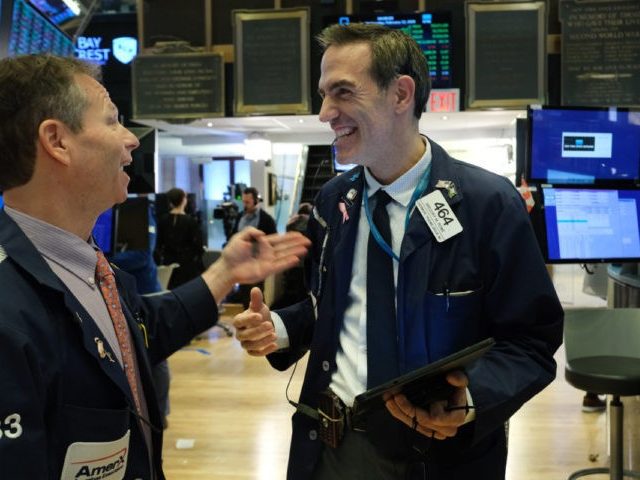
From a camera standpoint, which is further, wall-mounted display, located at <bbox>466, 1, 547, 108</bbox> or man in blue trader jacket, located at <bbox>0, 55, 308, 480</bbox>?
wall-mounted display, located at <bbox>466, 1, 547, 108</bbox>

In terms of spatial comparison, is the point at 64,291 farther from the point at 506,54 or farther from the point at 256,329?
the point at 506,54

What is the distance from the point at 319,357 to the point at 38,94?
91cm

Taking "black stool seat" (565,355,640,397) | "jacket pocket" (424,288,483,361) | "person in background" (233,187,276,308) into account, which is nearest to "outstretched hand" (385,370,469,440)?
"jacket pocket" (424,288,483,361)

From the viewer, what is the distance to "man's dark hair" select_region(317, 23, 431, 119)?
1.67 m

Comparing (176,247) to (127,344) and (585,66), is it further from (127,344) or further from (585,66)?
(127,344)

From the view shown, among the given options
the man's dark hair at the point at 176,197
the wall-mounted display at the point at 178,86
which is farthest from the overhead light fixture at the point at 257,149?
the man's dark hair at the point at 176,197

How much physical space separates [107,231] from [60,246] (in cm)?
228

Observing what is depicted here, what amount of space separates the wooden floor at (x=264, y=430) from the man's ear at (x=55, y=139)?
2.72m

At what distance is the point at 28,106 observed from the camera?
1149 mm

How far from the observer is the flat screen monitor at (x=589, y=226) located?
2.63 meters

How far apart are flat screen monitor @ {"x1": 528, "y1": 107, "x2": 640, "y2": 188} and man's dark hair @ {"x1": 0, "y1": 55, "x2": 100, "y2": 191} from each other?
2087mm

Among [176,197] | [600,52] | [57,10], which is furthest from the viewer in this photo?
[176,197]

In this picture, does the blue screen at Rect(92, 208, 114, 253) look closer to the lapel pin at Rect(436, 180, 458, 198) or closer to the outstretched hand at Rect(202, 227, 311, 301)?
the outstretched hand at Rect(202, 227, 311, 301)

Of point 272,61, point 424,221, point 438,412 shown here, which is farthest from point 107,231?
Result: point 272,61
